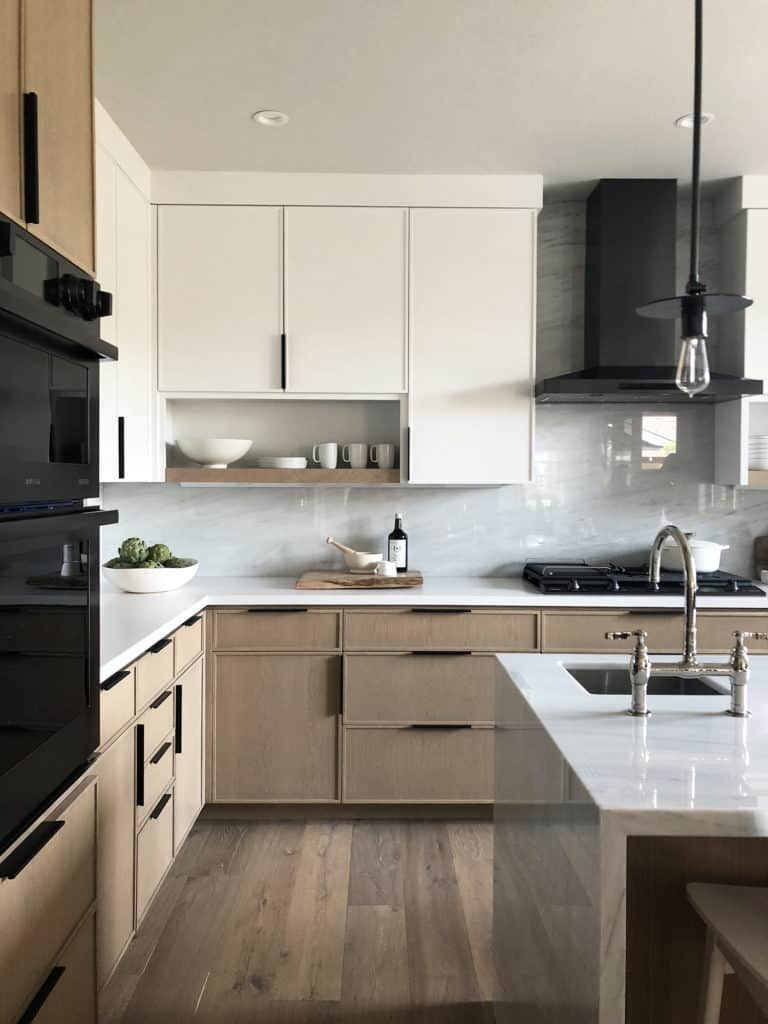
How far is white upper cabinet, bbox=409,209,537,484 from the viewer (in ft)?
11.5

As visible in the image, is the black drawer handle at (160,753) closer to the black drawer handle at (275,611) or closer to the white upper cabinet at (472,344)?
the black drawer handle at (275,611)

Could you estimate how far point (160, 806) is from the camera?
2520 mm

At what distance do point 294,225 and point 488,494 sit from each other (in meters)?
1.47

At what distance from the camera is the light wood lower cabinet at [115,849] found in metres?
1.91

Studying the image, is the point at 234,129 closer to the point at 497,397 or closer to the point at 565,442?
the point at 497,397

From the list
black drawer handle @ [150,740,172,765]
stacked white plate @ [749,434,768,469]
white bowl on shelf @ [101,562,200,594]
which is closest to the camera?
black drawer handle @ [150,740,172,765]

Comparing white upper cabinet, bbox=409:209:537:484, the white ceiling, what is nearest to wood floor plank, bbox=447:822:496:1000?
white upper cabinet, bbox=409:209:537:484

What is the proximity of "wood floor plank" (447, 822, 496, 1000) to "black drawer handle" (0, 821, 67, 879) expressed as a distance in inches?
51.3

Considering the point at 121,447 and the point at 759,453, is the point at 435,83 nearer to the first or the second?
the point at 121,447

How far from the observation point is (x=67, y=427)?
147cm

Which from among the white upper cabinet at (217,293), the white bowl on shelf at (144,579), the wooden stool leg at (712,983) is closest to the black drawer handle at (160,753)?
the white bowl on shelf at (144,579)

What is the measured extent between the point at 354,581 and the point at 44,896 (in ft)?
6.95

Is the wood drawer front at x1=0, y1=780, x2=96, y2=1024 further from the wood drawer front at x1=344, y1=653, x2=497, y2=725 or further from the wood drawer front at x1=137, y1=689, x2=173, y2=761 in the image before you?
the wood drawer front at x1=344, y1=653, x2=497, y2=725

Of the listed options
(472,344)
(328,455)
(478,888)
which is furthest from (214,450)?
(478,888)
